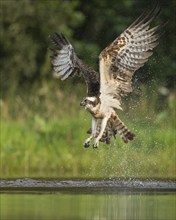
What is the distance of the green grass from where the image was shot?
1783 cm

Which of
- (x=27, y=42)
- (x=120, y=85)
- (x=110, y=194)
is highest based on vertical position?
(x=27, y=42)

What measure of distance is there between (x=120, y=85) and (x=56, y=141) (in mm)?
3346

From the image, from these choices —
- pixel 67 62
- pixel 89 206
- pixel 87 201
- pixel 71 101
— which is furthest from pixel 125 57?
pixel 71 101

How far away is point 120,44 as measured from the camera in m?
15.3

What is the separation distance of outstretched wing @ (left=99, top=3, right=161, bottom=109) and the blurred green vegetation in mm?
1740

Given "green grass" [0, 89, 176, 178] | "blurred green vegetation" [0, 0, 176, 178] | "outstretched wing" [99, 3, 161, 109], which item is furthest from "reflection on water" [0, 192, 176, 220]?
"green grass" [0, 89, 176, 178]

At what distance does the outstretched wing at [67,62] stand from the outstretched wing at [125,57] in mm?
141

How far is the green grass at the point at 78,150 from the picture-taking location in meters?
17.8

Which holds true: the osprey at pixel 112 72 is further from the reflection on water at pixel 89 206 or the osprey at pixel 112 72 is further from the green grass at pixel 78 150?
the green grass at pixel 78 150

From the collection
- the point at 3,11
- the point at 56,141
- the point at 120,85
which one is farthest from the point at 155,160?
the point at 3,11

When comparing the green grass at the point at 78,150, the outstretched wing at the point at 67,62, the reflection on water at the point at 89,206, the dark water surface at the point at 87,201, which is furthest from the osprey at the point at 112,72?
the green grass at the point at 78,150

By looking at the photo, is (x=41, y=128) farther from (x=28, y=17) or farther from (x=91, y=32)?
(x=91, y=32)

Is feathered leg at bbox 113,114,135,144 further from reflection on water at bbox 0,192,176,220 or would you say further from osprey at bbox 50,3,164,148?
reflection on water at bbox 0,192,176,220

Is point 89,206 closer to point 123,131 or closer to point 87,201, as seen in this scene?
point 87,201
